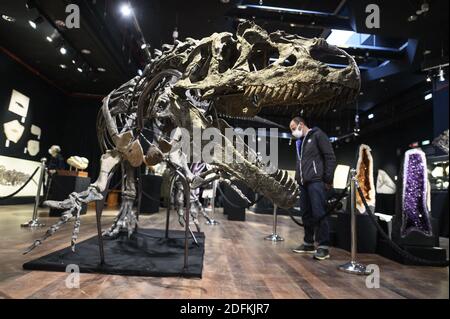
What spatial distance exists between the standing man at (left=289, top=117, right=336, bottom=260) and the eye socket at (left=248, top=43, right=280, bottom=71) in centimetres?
177

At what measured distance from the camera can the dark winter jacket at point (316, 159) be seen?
4.30 metres

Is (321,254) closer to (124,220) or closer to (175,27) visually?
(124,220)

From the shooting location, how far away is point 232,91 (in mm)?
2730

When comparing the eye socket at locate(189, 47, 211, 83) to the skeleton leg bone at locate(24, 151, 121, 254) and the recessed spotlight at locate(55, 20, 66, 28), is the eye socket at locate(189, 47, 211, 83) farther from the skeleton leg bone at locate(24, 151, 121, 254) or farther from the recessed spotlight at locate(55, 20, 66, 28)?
the recessed spotlight at locate(55, 20, 66, 28)

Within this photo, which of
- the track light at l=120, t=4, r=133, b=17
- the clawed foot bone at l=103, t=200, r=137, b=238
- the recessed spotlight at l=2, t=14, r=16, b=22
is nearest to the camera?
the clawed foot bone at l=103, t=200, r=137, b=238

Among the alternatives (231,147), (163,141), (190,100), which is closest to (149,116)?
(163,141)

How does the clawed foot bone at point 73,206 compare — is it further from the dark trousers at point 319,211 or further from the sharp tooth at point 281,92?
the dark trousers at point 319,211

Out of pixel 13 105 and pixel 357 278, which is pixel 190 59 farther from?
pixel 13 105

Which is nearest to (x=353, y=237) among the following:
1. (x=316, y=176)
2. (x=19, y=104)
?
(x=316, y=176)

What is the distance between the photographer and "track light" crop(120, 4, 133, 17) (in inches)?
264

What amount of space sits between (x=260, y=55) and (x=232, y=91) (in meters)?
0.50

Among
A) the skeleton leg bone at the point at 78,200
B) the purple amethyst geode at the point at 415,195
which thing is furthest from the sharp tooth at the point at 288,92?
the purple amethyst geode at the point at 415,195

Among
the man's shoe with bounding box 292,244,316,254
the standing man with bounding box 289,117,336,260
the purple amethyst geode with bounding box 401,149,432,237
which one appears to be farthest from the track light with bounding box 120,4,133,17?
the purple amethyst geode with bounding box 401,149,432,237
